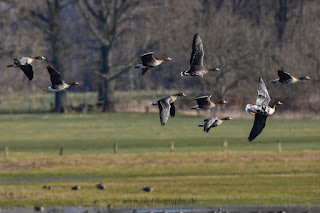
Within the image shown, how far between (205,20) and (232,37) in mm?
7060

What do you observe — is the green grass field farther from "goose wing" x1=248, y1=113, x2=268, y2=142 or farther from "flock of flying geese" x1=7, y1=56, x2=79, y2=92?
"goose wing" x1=248, y1=113, x2=268, y2=142

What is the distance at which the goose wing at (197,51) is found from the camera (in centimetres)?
2788

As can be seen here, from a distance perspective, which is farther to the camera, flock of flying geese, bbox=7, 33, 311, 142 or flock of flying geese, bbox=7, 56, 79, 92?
flock of flying geese, bbox=7, 56, 79, 92

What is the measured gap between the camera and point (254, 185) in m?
52.5

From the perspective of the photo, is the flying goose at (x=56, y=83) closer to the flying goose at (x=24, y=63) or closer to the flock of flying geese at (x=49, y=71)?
the flock of flying geese at (x=49, y=71)

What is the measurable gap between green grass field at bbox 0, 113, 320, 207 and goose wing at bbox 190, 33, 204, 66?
64.4 ft

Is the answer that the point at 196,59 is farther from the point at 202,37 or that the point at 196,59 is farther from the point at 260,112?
the point at 202,37

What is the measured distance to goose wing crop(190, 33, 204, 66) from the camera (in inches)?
1097

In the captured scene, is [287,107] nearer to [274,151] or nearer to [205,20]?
[205,20]

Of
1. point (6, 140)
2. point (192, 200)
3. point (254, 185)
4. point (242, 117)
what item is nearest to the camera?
point (192, 200)

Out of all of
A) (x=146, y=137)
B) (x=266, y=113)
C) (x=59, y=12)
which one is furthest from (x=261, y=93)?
(x=59, y=12)

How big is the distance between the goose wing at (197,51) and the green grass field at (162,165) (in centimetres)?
1963

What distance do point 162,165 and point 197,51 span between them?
109 feet

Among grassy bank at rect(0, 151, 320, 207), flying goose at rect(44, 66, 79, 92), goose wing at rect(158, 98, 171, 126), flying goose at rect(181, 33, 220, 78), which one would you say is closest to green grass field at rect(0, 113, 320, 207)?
grassy bank at rect(0, 151, 320, 207)
